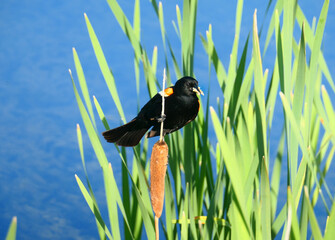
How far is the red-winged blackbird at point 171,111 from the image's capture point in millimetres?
580

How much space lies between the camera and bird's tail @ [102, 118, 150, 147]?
1.98 feet

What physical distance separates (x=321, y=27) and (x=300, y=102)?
0.10m

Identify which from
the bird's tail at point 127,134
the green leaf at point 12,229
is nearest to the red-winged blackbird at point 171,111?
the bird's tail at point 127,134

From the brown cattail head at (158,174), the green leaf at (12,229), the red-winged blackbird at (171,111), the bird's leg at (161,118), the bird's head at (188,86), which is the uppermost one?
the bird's head at (188,86)

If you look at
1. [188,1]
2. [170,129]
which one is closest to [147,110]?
[170,129]

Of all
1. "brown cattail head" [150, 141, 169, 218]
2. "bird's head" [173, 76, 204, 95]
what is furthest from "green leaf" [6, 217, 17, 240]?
"bird's head" [173, 76, 204, 95]

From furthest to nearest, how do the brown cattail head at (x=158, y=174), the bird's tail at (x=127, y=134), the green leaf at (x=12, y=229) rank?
the bird's tail at (x=127, y=134) < the brown cattail head at (x=158, y=174) < the green leaf at (x=12, y=229)

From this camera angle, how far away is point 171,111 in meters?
0.58

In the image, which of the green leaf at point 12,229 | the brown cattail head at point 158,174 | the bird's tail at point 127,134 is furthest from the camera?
the bird's tail at point 127,134

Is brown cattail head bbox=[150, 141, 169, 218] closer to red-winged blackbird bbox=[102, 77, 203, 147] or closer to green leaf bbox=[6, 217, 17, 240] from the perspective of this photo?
red-winged blackbird bbox=[102, 77, 203, 147]

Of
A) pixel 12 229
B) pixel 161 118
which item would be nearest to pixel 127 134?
pixel 161 118

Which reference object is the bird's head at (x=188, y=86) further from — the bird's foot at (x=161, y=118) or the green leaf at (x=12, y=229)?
the green leaf at (x=12, y=229)

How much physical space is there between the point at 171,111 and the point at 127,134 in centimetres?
A: 8

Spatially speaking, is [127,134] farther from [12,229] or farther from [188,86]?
[12,229]
